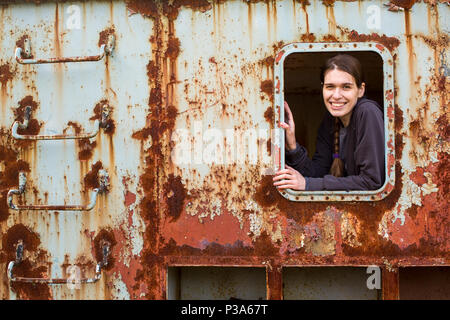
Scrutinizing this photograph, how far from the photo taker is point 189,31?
100 inches

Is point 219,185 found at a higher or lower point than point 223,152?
lower

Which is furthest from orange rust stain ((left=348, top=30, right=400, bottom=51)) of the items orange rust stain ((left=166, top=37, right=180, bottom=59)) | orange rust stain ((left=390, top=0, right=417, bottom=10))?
orange rust stain ((left=166, top=37, right=180, bottom=59))

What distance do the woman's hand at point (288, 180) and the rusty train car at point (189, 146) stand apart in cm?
4

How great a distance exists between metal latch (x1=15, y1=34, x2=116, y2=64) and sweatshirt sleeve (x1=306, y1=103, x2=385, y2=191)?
49.8 inches

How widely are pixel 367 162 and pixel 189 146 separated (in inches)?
36.4

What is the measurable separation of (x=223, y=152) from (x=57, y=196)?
0.92m

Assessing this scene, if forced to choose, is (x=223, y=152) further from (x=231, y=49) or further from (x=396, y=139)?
(x=396, y=139)

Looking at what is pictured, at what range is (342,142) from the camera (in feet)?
8.93

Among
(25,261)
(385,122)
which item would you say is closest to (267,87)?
(385,122)

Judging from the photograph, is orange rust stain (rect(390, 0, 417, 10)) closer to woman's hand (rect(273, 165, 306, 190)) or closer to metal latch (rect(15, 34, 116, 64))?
woman's hand (rect(273, 165, 306, 190))

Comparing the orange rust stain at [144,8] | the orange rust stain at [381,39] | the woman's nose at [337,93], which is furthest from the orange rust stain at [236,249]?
the orange rust stain at [144,8]

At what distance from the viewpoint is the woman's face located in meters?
2.62

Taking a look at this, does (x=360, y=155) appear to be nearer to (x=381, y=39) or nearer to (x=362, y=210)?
(x=362, y=210)

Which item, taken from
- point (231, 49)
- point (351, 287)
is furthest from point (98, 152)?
point (351, 287)
